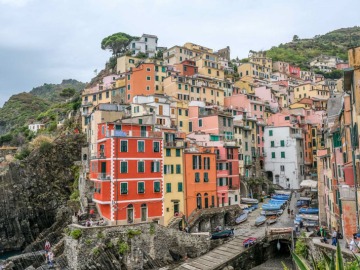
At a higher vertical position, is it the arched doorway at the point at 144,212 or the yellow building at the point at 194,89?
the yellow building at the point at 194,89

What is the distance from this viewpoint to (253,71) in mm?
104562

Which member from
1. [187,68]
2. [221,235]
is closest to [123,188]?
[221,235]

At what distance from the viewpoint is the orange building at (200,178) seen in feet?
146

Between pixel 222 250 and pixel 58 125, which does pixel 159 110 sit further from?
pixel 58 125

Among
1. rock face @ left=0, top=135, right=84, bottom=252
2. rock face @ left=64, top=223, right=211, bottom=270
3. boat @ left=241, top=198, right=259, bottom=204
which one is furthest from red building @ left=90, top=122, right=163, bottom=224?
rock face @ left=0, top=135, right=84, bottom=252

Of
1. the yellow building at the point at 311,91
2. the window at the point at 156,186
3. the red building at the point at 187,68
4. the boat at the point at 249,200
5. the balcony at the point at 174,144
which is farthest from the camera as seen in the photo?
the yellow building at the point at 311,91

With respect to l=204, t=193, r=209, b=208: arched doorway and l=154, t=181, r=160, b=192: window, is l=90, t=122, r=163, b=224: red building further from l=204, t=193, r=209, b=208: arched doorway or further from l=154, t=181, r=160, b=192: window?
l=204, t=193, r=209, b=208: arched doorway

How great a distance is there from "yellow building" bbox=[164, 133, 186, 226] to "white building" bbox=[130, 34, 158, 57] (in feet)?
222

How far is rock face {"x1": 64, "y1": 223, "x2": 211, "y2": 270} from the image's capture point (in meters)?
33.5

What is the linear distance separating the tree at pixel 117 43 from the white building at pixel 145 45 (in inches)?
152

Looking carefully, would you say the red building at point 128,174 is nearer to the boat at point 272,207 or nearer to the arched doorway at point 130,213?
the arched doorway at point 130,213

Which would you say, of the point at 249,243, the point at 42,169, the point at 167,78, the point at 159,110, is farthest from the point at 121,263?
the point at 167,78

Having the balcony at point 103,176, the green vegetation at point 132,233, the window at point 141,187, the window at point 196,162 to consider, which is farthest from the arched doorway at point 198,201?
the balcony at point 103,176

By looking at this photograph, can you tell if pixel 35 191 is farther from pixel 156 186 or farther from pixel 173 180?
pixel 173 180
